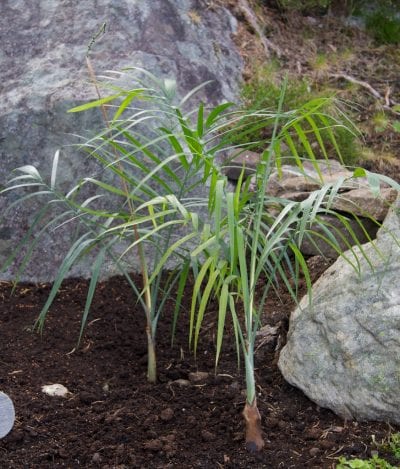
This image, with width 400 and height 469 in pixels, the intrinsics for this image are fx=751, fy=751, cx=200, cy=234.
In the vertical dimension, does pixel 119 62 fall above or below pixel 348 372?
above

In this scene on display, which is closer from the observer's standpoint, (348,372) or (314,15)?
(348,372)

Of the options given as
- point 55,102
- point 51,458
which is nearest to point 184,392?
point 51,458

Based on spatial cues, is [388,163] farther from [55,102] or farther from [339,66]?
[55,102]

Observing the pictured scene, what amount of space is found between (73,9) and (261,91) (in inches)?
45.8

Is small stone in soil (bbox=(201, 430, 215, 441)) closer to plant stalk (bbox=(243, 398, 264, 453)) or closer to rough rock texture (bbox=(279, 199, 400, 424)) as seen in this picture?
plant stalk (bbox=(243, 398, 264, 453))

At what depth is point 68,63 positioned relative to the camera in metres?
4.01

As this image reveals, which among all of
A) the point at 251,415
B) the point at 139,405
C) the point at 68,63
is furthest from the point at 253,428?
the point at 68,63

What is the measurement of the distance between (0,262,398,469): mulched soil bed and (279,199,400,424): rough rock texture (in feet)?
0.23

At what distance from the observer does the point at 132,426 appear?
2.60m

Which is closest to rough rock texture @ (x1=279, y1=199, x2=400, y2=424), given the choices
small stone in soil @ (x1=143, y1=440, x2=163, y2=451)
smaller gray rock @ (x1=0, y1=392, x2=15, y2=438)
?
small stone in soil @ (x1=143, y1=440, x2=163, y2=451)

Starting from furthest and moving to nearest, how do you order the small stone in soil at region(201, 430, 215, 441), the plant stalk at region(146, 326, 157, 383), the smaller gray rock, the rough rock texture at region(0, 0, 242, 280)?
the rough rock texture at region(0, 0, 242, 280) < the plant stalk at region(146, 326, 157, 383) < the small stone in soil at region(201, 430, 215, 441) < the smaller gray rock

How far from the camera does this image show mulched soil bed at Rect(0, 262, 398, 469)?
96.4 inches

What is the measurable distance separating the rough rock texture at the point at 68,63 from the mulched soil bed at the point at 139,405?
0.58 m

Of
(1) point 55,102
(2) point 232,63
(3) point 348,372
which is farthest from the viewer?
(2) point 232,63
